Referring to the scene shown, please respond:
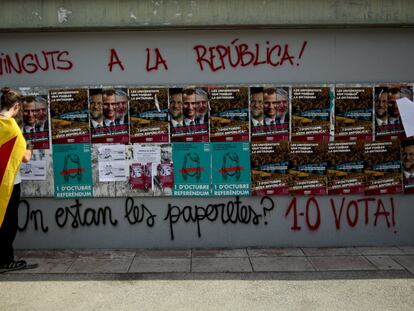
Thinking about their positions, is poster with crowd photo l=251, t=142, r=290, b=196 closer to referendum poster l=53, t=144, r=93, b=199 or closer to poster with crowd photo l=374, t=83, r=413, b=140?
poster with crowd photo l=374, t=83, r=413, b=140

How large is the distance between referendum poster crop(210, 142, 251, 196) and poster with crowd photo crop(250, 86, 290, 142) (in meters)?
0.25

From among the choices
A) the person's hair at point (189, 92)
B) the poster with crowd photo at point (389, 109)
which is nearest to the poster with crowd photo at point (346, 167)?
the poster with crowd photo at point (389, 109)

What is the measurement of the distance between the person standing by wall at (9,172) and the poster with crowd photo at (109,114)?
0.91m

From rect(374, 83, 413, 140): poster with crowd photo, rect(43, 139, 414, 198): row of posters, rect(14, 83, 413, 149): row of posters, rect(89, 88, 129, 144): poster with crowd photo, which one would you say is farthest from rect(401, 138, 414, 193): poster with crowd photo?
rect(89, 88, 129, 144): poster with crowd photo

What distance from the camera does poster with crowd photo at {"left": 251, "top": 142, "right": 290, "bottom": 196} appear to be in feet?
20.2

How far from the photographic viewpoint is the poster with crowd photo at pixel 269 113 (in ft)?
20.0

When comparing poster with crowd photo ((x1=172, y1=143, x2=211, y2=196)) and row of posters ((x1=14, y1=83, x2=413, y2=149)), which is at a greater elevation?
row of posters ((x1=14, y1=83, x2=413, y2=149))

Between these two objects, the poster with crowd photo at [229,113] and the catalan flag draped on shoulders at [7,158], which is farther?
the poster with crowd photo at [229,113]

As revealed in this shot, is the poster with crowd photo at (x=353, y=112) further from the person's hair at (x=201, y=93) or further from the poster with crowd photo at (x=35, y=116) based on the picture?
the poster with crowd photo at (x=35, y=116)

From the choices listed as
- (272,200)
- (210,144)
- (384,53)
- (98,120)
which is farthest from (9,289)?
(384,53)

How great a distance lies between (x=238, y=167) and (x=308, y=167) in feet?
2.93

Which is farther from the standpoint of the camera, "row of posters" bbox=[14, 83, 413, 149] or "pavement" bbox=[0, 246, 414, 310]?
"row of posters" bbox=[14, 83, 413, 149]

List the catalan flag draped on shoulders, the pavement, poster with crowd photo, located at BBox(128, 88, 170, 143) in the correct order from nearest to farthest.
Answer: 1. the pavement
2. the catalan flag draped on shoulders
3. poster with crowd photo, located at BBox(128, 88, 170, 143)

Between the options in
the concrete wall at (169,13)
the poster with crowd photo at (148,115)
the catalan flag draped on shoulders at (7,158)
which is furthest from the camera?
the poster with crowd photo at (148,115)
